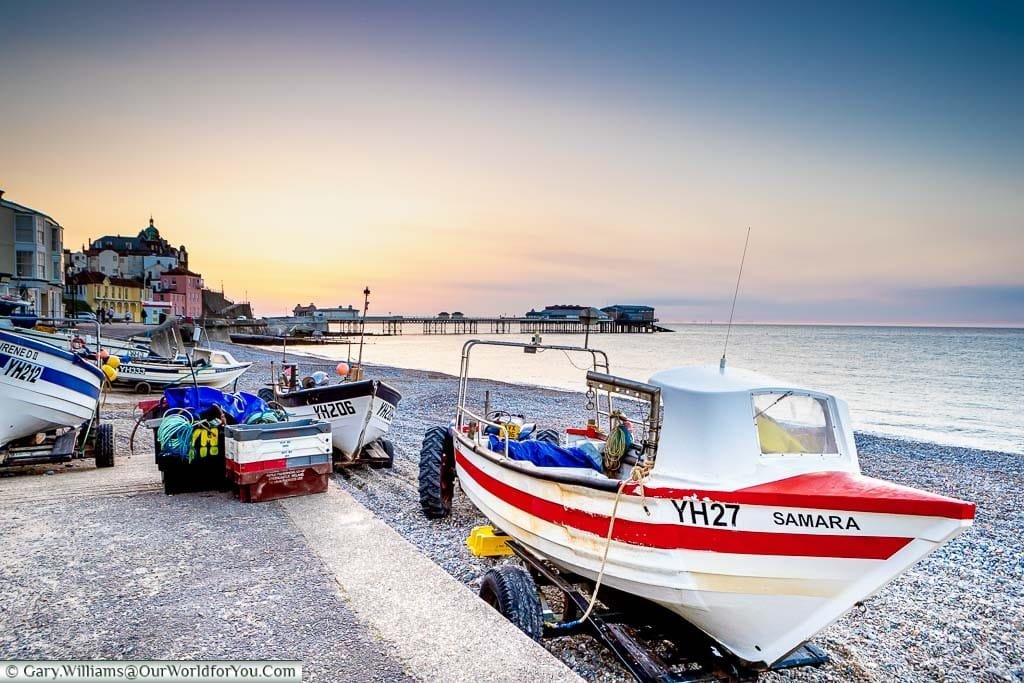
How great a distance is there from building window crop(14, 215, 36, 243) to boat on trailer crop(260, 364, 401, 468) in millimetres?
50650

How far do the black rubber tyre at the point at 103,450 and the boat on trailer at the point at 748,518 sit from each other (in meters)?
7.91

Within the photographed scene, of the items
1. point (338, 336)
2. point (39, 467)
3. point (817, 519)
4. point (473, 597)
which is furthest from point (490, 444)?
point (338, 336)

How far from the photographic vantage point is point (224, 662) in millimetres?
3803

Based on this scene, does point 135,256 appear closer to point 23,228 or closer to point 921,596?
point 23,228

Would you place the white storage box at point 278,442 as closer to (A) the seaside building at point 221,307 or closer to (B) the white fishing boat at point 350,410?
(B) the white fishing boat at point 350,410

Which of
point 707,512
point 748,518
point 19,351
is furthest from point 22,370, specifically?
point 748,518

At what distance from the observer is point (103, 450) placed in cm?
940

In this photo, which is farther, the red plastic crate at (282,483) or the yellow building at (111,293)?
the yellow building at (111,293)

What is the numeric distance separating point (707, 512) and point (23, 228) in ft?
195

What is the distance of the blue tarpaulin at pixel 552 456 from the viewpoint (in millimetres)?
5922

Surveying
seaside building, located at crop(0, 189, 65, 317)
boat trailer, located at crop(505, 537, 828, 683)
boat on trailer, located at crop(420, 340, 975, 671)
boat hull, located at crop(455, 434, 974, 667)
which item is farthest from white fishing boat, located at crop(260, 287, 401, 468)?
seaside building, located at crop(0, 189, 65, 317)

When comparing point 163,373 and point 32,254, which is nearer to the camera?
point 163,373

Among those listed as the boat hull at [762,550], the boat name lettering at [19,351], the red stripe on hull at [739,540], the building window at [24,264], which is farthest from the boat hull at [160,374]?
the building window at [24,264]

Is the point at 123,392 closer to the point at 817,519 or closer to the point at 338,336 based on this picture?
the point at 817,519
